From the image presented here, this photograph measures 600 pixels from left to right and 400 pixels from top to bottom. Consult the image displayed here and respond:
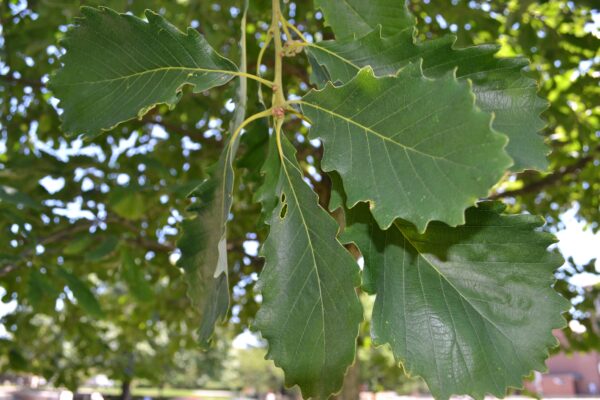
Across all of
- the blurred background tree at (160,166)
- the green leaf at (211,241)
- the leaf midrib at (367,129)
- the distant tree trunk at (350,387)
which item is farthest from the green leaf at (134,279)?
the leaf midrib at (367,129)

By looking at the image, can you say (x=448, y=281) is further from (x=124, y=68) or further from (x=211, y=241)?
(x=124, y=68)

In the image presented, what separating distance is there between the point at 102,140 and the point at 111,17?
8.61ft

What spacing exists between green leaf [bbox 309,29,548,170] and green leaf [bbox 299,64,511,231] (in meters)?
0.17

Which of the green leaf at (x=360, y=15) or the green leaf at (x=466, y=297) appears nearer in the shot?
the green leaf at (x=466, y=297)

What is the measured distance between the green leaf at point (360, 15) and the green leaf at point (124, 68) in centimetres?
37

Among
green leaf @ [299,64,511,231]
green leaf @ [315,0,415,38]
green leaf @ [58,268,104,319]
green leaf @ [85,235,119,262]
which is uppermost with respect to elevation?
green leaf @ [315,0,415,38]

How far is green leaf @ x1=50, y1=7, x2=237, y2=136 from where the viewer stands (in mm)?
1086

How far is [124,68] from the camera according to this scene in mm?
1133

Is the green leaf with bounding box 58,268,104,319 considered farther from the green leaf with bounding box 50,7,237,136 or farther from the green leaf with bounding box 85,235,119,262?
the green leaf with bounding box 50,7,237,136

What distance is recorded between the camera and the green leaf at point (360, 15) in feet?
4.48

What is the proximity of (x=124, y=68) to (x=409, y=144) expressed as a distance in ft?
1.95

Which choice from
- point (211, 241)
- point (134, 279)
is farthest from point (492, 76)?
point (134, 279)

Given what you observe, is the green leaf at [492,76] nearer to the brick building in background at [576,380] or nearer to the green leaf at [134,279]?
the green leaf at [134,279]

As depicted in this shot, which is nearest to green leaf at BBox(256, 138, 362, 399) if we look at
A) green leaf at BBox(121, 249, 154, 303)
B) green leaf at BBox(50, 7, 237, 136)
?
green leaf at BBox(50, 7, 237, 136)
